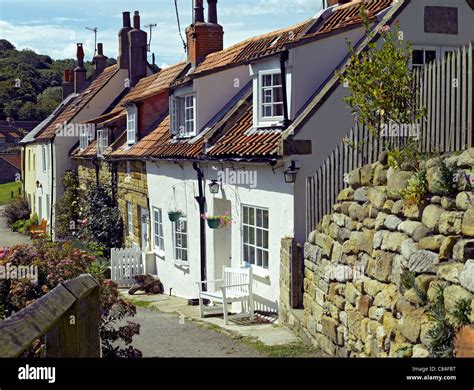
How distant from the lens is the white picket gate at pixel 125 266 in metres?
19.4

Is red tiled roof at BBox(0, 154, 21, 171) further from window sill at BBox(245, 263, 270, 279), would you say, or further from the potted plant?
window sill at BBox(245, 263, 270, 279)

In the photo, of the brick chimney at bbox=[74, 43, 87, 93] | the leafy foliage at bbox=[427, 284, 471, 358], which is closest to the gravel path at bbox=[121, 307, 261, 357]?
the leafy foliage at bbox=[427, 284, 471, 358]

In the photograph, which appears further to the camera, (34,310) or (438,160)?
(438,160)

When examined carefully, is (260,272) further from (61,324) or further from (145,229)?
(61,324)

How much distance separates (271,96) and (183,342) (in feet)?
16.0

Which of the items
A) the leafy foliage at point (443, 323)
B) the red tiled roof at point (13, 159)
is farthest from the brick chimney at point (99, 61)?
the leafy foliage at point (443, 323)

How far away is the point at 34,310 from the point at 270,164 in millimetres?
8892

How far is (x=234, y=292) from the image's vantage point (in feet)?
44.3

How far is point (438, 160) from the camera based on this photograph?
6.45 meters

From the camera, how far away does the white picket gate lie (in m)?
19.4

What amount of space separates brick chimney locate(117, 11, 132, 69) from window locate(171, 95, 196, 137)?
9951 millimetres
